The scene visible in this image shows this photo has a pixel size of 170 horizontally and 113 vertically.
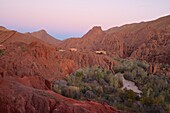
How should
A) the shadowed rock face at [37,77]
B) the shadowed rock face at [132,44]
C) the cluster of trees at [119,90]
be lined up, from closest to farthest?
the shadowed rock face at [37,77], the cluster of trees at [119,90], the shadowed rock face at [132,44]

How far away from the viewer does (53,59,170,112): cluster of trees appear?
15.3 m

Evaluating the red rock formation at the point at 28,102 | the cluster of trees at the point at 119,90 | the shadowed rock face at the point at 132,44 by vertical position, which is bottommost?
the cluster of trees at the point at 119,90

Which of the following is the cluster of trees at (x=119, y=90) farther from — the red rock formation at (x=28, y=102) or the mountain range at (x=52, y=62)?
the red rock formation at (x=28, y=102)

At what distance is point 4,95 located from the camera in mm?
8367

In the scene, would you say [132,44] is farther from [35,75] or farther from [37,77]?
[37,77]

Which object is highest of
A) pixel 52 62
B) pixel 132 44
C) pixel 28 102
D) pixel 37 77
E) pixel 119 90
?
pixel 132 44

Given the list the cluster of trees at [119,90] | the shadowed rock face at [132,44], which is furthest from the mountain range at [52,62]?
the cluster of trees at [119,90]

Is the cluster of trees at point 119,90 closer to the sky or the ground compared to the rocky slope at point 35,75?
closer to the ground

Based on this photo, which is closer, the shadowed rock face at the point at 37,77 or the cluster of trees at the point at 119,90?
the shadowed rock face at the point at 37,77

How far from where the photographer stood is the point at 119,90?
18.6m

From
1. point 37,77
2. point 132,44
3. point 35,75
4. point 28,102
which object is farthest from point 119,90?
point 132,44

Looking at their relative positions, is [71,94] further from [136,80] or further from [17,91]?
[136,80]

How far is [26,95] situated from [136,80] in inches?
663

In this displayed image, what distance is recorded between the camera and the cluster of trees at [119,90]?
601 inches
